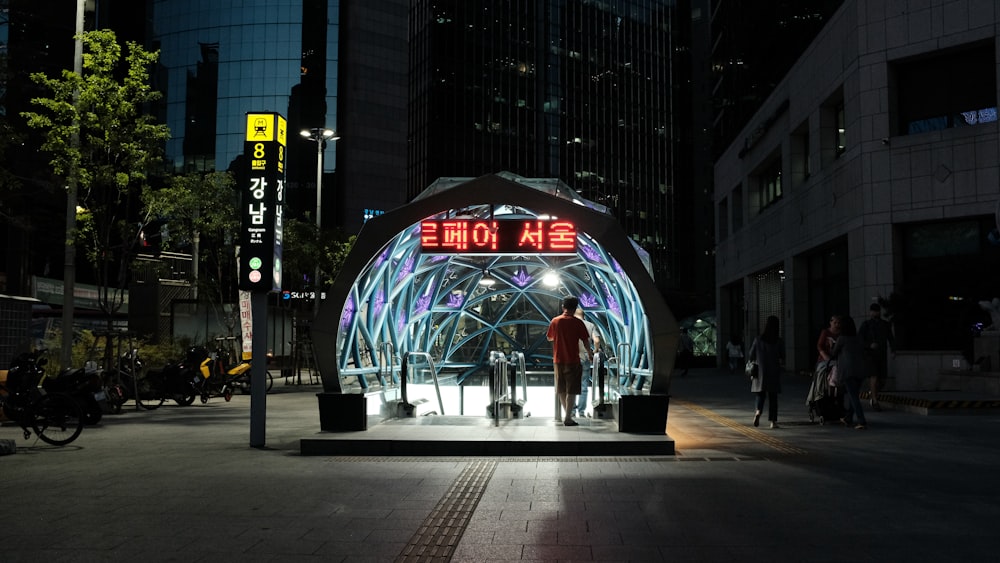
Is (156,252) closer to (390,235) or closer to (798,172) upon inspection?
(390,235)

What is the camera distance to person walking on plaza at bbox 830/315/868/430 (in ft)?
42.5

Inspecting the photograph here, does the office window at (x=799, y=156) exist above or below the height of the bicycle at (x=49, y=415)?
above

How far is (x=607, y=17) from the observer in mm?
84250

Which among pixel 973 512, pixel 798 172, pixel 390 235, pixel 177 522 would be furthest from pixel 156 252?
pixel 973 512

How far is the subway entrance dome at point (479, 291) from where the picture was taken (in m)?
11.1

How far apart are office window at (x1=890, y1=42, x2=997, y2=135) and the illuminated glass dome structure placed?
990 cm

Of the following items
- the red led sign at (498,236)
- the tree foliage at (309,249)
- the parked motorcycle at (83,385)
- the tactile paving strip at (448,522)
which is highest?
the tree foliage at (309,249)

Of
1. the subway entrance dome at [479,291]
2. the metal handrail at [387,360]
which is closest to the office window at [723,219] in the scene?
the subway entrance dome at [479,291]

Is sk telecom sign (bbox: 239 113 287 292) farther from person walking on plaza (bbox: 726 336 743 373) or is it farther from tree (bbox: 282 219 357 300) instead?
person walking on plaza (bbox: 726 336 743 373)

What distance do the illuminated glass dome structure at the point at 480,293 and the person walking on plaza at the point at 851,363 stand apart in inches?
112

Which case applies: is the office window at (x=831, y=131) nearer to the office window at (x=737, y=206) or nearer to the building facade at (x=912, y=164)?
the building facade at (x=912, y=164)

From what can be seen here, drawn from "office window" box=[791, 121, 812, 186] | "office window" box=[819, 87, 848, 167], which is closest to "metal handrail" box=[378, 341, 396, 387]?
"office window" box=[819, 87, 848, 167]

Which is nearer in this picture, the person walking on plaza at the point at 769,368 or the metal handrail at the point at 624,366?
the person walking on plaza at the point at 769,368

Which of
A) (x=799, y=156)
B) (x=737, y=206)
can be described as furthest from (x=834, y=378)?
(x=737, y=206)
